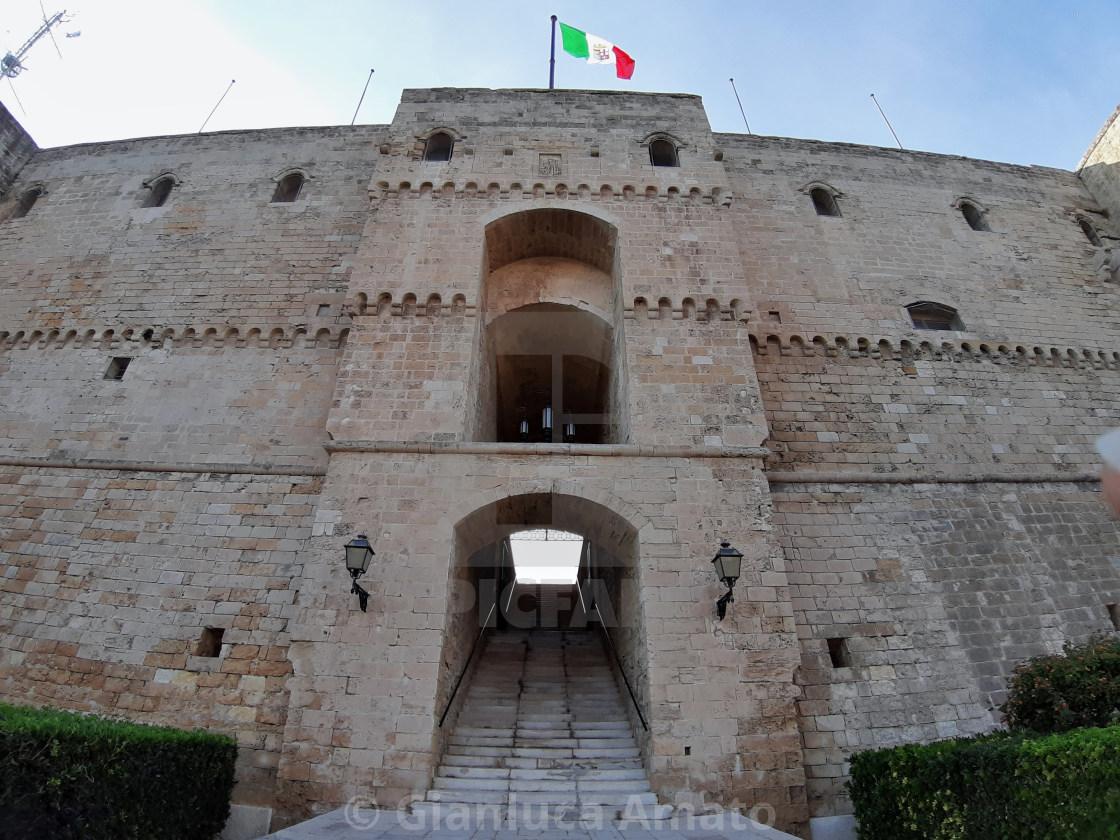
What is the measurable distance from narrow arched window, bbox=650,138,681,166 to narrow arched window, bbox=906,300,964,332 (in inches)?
222

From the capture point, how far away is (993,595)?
810 cm

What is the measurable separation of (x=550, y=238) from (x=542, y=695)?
8103 mm

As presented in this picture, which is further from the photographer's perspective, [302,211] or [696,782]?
[302,211]

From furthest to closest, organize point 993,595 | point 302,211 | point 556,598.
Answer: point 556,598 < point 302,211 < point 993,595

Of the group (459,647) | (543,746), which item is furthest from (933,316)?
(459,647)

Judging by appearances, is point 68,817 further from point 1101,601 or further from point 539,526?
point 1101,601

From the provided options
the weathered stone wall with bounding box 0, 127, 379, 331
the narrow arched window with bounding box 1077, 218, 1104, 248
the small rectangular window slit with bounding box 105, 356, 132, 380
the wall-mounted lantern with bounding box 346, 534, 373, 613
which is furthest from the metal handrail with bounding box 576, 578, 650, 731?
the narrow arched window with bounding box 1077, 218, 1104, 248

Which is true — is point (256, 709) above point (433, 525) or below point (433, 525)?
below

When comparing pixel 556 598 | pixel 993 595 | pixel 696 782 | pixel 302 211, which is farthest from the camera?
pixel 556 598

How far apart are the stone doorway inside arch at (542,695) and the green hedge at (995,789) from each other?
2.31 m

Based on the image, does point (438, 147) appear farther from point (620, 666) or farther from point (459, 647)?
point (620, 666)

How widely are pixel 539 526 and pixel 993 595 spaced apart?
6694 mm

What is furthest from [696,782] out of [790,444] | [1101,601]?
[1101,601]

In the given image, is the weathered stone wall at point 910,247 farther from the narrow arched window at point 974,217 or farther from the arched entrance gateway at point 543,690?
the arched entrance gateway at point 543,690
